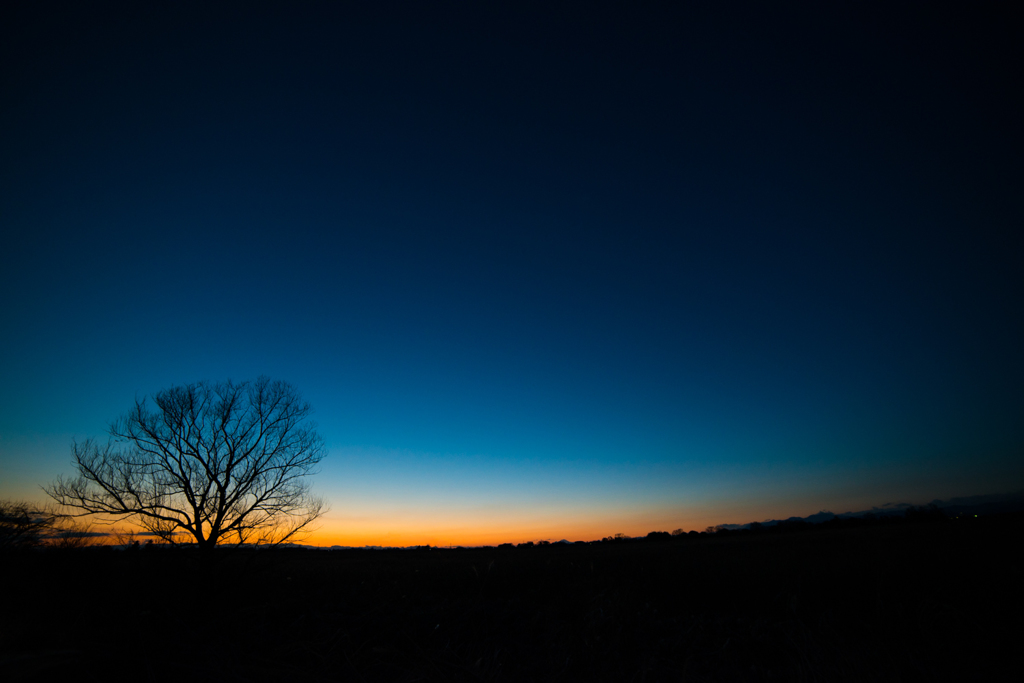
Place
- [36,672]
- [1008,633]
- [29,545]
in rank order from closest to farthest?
[36,672] → [1008,633] → [29,545]

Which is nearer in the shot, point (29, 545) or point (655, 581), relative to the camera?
Result: point (29, 545)

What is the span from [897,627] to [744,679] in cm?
498

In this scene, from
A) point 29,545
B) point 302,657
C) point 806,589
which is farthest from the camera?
point 806,589

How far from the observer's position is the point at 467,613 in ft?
21.9

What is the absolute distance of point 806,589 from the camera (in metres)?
11.2

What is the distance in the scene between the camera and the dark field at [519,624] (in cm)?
223

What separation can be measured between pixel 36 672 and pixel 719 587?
49.2 ft

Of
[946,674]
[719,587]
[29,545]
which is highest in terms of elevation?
[29,545]

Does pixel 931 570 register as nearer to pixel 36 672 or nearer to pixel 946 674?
pixel 946 674

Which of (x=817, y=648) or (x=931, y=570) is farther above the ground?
(x=817, y=648)

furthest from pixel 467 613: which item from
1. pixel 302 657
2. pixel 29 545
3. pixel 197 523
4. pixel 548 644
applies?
pixel 197 523

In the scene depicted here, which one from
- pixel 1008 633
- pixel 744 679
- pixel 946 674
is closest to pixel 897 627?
pixel 1008 633

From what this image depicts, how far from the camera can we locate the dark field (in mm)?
2227

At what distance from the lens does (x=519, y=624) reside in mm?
6301
